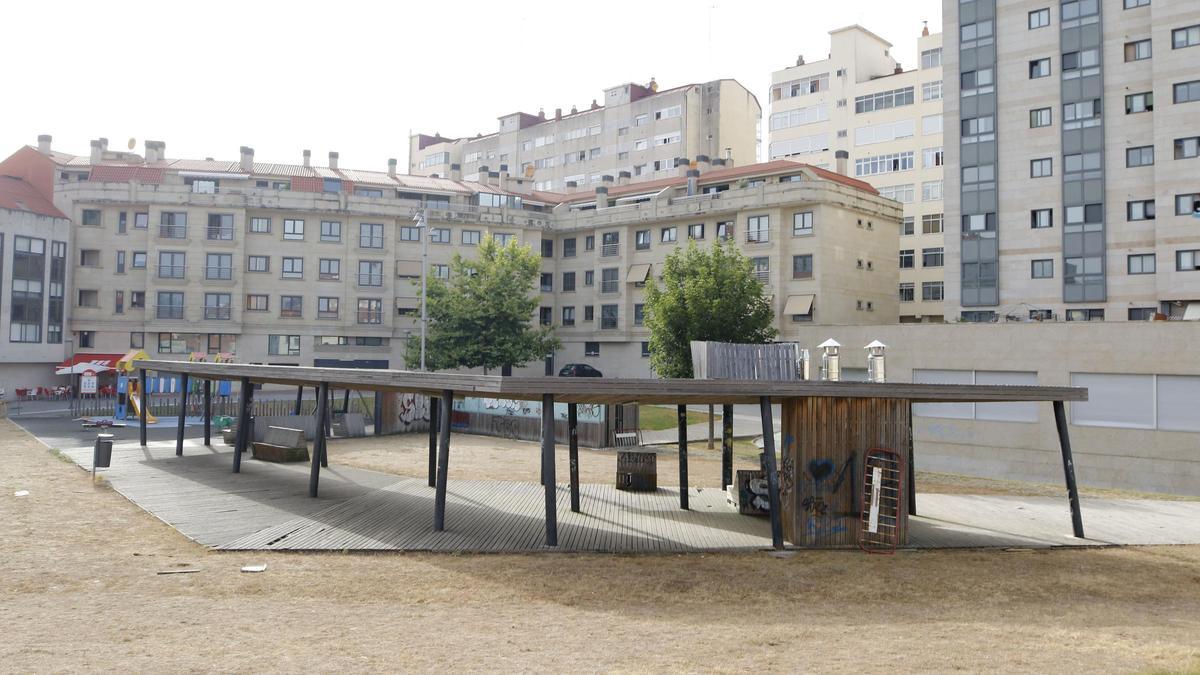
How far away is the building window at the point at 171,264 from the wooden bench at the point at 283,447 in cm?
3853

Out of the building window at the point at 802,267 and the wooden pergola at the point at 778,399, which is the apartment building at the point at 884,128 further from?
the wooden pergola at the point at 778,399

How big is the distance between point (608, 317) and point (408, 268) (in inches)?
624

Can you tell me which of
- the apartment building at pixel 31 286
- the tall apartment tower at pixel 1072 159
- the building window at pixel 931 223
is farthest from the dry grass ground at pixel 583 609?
the building window at pixel 931 223

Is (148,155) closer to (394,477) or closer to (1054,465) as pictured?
(394,477)

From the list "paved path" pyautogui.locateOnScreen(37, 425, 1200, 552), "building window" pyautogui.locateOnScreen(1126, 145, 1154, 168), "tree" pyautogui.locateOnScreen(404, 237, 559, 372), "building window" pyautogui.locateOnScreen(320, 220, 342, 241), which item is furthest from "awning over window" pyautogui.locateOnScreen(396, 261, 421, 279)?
"building window" pyautogui.locateOnScreen(1126, 145, 1154, 168)

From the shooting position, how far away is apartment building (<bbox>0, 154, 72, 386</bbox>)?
5366 cm

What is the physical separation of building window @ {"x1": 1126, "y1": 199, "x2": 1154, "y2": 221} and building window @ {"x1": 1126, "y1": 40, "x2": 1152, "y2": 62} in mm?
7387

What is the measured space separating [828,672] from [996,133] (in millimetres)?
46078

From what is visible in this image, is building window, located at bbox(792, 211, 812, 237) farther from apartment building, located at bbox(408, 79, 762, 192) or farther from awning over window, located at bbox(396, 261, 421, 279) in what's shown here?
awning over window, located at bbox(396, 261, 421, 279)

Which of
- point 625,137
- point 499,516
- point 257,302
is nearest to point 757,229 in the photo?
point 625,137

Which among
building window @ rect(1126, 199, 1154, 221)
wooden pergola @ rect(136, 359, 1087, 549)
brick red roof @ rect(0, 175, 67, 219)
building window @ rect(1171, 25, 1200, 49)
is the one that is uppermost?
building window @ rect(1171, 25, 1200, 49)

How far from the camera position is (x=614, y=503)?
20.8 metres

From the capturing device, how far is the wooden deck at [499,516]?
16.0 m

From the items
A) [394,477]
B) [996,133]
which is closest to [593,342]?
[996,133]
